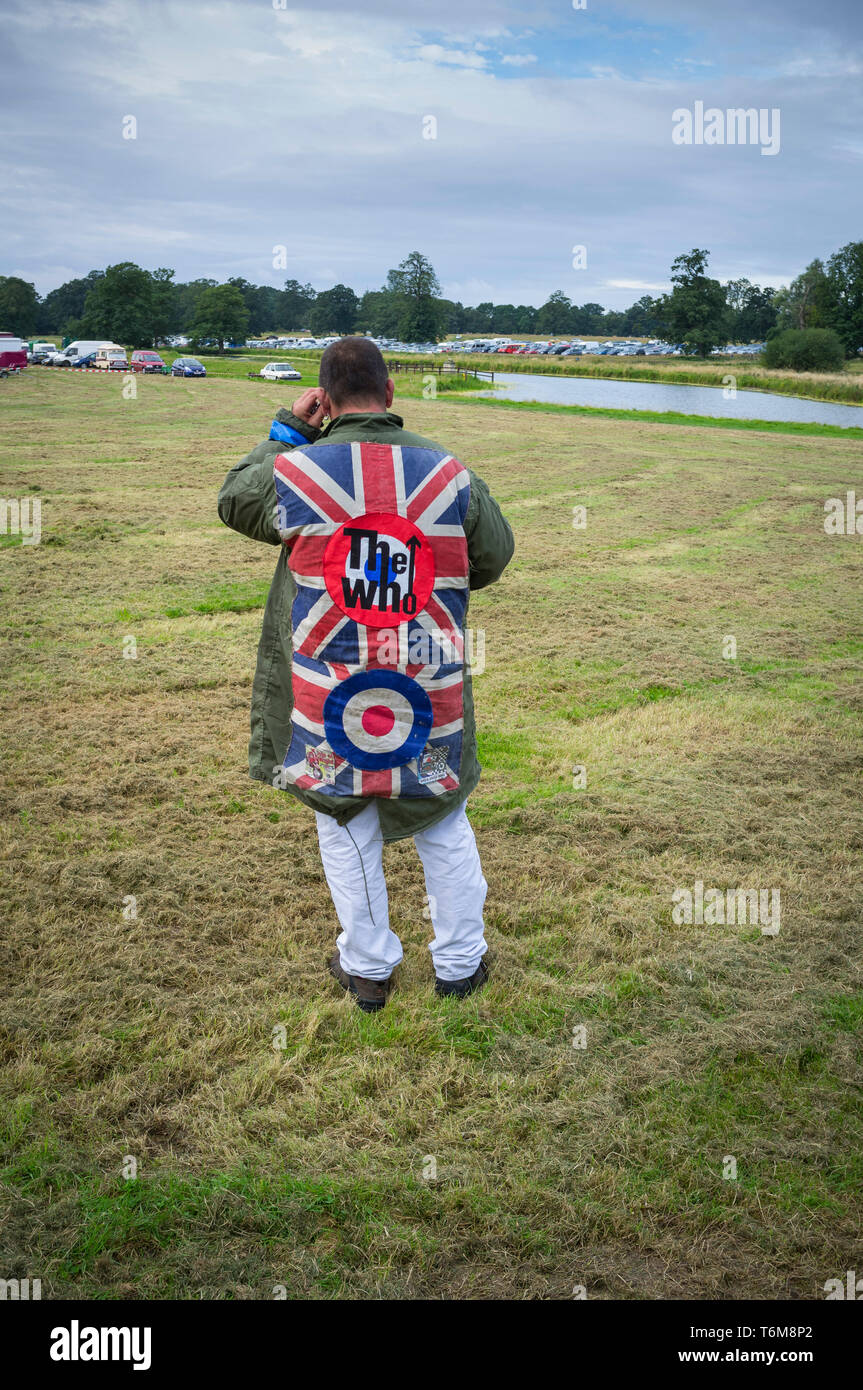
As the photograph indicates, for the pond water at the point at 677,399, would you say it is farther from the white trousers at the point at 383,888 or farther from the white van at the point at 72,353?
the white trousers at the point at 383,888

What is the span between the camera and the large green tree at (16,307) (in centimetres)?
10050

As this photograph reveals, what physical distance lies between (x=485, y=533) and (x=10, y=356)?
42810mm

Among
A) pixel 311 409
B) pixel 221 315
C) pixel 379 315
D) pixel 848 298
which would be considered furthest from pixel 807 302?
pixel 311 409

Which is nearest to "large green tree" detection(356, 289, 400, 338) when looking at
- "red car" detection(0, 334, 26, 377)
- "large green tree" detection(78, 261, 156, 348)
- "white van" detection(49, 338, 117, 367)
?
"large green tree" detection(78, 261, 156, 348)

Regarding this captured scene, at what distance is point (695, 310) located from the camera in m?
88.9

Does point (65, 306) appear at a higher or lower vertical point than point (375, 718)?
higher

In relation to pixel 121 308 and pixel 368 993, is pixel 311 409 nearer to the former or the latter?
pixel 368 993

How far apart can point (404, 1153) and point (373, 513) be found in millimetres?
1890

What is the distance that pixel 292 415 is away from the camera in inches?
127

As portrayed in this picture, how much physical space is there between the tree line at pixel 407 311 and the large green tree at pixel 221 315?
3.1 inches

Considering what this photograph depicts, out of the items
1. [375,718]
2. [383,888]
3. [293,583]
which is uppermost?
[293,583]

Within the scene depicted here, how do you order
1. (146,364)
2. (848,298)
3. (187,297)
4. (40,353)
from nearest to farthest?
(146,364) → (40,353) → (848,298) → (187,297)

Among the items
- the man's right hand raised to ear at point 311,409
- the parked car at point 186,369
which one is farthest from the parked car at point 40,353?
the man's right hand raised to ear at point 311,409
